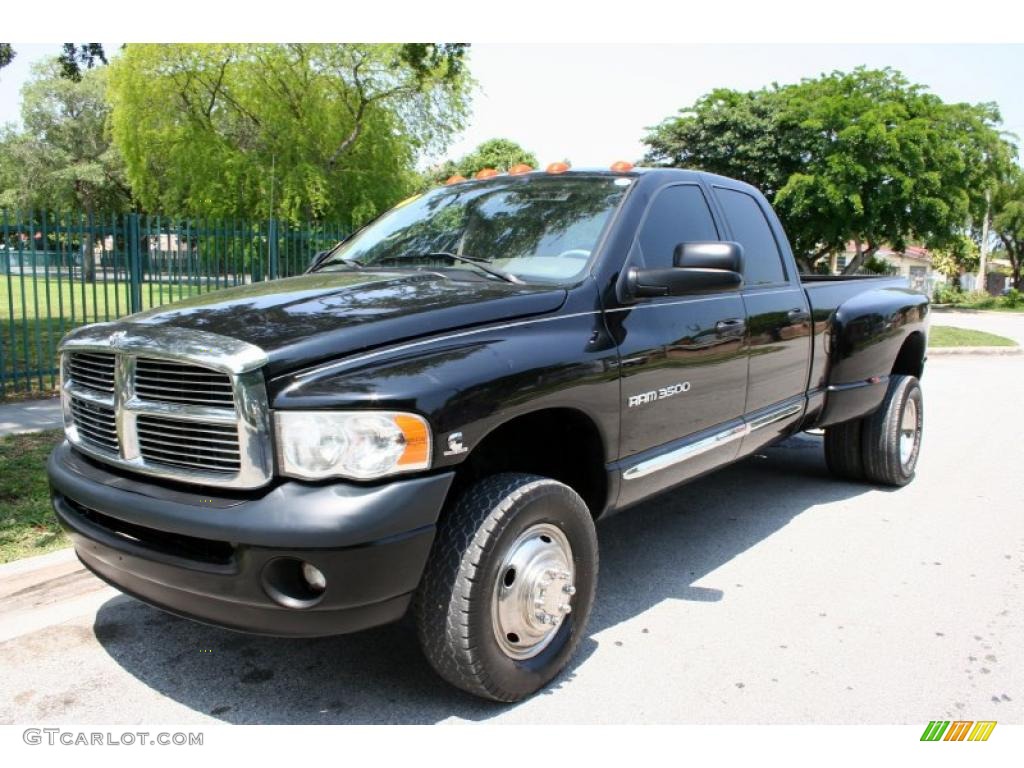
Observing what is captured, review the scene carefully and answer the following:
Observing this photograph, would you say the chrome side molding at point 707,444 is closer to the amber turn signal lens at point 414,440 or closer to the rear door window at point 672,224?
the rear door window at point 672,224

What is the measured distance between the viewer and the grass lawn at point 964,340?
1705 cm

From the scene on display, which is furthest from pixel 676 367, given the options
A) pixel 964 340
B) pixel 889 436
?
pixel 964 340

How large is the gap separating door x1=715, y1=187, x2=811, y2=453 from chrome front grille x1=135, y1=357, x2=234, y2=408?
2.59 metres

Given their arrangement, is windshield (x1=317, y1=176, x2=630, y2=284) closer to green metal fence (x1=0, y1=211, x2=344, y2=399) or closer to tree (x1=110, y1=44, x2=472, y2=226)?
green metal fence (x1=0, y1=211, x2=344, y2=399)

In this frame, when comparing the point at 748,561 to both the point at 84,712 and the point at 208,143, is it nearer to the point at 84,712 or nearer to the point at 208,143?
the point at 84,712

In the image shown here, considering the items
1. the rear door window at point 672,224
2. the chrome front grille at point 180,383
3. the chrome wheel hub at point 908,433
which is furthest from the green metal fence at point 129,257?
the chrome wheel hub at point 908,433

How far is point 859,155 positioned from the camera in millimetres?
28797

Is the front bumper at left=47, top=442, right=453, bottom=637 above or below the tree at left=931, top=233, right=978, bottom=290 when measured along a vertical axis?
below

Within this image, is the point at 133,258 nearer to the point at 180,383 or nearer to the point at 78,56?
the point at 78,56

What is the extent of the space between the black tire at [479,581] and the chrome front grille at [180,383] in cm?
78

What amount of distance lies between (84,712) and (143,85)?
26.3 metres

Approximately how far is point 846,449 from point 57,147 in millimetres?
49620

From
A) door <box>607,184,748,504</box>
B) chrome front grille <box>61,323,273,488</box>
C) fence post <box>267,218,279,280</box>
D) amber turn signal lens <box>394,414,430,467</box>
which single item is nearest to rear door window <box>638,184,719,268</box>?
door <box>607,184,748,504</box>

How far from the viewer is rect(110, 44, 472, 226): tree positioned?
24.7m
